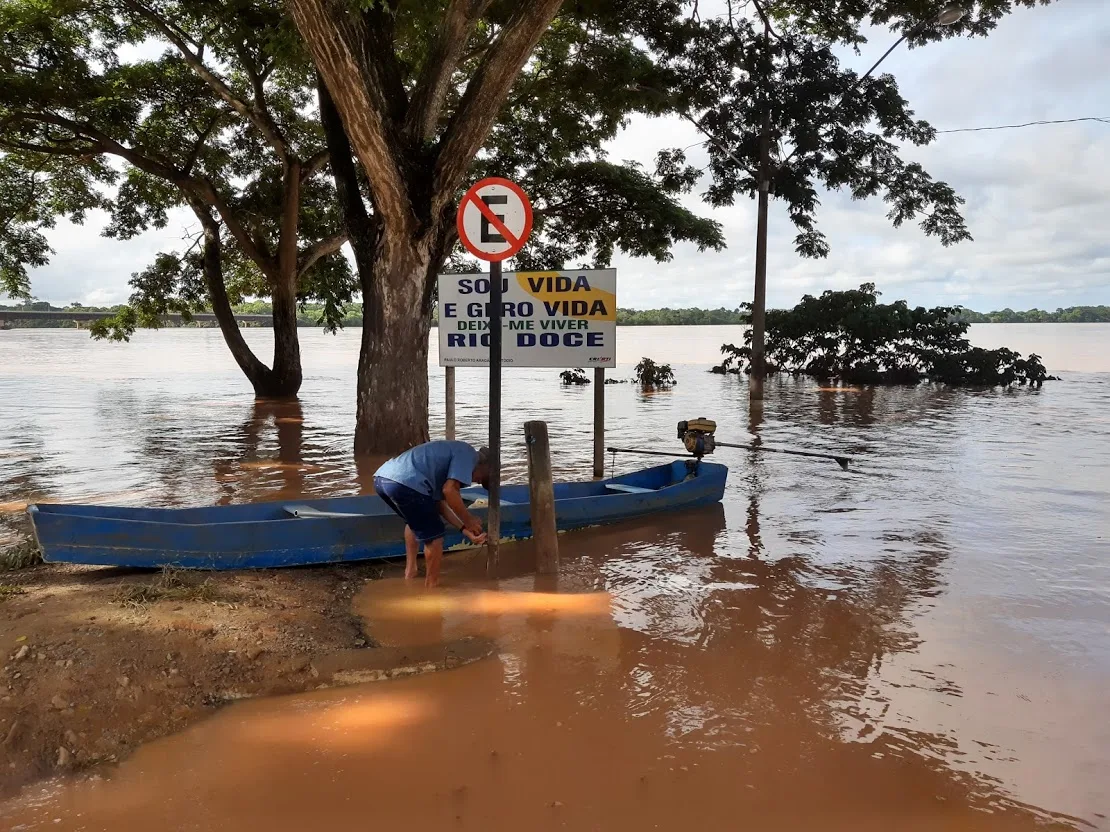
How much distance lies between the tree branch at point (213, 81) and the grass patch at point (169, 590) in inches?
567

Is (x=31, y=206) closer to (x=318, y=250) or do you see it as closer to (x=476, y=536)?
(x=318, y=250)

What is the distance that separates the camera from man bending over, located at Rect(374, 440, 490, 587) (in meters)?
5.58

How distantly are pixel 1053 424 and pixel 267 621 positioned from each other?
53.4ft

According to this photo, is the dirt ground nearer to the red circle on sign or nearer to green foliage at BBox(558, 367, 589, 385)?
the red circle on sign

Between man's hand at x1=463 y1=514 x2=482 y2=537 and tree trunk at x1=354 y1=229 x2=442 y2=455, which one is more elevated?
tree trunk at x1=354 y1=229 x2=442 y2=455

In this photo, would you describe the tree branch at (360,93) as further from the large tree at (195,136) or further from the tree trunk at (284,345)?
the tree trunk at (284,345)

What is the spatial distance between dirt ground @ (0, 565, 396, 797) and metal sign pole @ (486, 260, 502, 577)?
1.06m

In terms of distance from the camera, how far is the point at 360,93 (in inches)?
352

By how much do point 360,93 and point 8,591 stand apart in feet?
20.0

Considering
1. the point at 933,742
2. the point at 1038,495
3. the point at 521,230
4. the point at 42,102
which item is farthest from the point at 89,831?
the point at 42,102

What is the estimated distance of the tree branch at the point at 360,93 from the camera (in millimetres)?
8438

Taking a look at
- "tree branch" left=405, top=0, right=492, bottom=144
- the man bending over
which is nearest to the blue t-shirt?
the man bending over

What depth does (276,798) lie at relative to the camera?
3348mm

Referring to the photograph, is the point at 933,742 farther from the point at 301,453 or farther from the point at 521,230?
the point at 301,453
